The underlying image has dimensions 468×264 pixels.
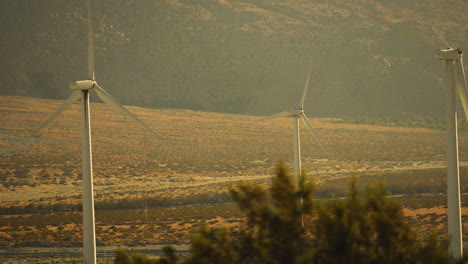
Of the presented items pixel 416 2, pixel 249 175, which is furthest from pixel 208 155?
pixel 416 2

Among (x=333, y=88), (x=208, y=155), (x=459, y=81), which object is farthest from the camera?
(x=333, y=88)

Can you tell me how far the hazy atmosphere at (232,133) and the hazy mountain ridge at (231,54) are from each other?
0.44 meters

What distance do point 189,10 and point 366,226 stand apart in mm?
155562

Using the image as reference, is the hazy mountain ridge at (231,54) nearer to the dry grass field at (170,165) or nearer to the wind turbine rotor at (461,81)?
the dry grass field at (170,165)

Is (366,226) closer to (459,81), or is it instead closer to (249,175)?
(459,81)

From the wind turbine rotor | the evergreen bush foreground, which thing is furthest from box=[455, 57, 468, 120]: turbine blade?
the evergreen bush foreground

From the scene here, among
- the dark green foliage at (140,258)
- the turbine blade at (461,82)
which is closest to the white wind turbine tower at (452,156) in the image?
the turbine blade at (461,82)

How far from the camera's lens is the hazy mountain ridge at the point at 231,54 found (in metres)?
144

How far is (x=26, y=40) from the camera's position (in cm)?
15762

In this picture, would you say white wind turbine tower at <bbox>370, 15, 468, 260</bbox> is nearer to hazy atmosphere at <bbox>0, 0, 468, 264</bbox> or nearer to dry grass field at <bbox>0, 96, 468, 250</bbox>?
hazy atmosphere at <bbox>0, 0, 468, 264</bbox>

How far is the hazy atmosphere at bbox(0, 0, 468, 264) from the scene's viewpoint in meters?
19.2

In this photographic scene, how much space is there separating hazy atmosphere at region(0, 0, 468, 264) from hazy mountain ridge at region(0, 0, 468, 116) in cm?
44

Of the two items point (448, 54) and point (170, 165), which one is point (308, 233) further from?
point (170, 165)

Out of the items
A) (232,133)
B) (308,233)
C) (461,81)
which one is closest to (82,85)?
(308,233)
